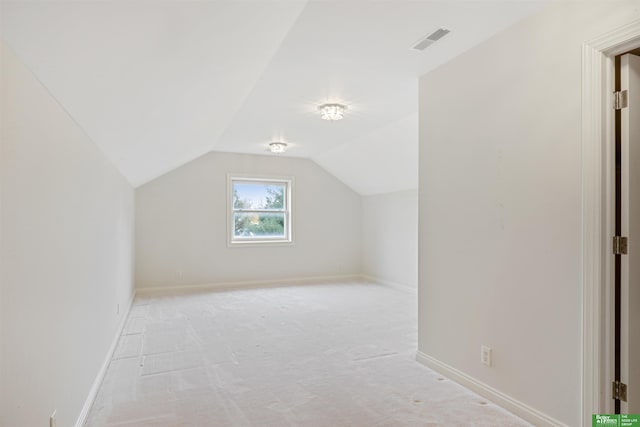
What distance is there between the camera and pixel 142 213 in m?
6.40

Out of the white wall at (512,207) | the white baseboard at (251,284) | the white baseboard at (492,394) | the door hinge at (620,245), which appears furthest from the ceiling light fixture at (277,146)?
the door hinge at (620,245)

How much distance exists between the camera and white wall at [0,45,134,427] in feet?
4.11

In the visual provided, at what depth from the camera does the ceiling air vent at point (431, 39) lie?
2469mm

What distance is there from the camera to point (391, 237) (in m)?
7.06

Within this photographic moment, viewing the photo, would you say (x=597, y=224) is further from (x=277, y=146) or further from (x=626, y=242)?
(x=277, y=146)

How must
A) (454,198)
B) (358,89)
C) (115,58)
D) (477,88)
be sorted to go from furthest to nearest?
(358,89)
(454,198)
(477,88)
(115,58)

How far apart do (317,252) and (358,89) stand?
453 centimetres

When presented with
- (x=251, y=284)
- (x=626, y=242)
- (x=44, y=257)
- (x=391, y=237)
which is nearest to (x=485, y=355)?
(x=626, y=242)

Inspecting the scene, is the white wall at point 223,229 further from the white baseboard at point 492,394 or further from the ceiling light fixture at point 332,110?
the white baseboard at point 492,394

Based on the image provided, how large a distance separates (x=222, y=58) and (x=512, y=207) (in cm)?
202

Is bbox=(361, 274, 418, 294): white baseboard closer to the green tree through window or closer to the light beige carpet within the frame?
the light beige carpet

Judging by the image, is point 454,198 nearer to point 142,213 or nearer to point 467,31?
point 467,31

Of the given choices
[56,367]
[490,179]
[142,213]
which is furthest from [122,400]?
[142,213]

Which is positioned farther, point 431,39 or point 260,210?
point 260,210
